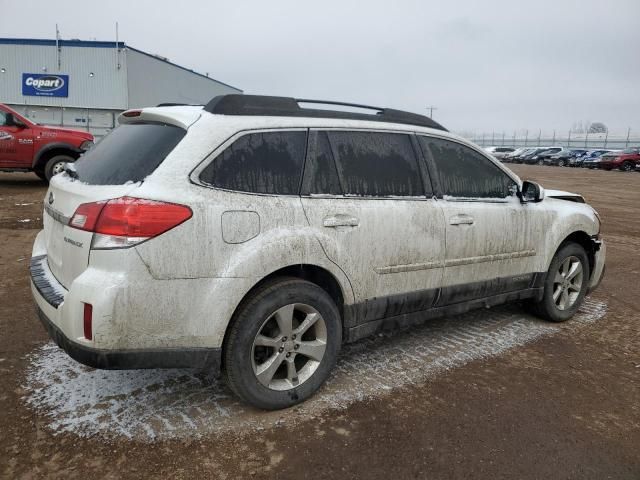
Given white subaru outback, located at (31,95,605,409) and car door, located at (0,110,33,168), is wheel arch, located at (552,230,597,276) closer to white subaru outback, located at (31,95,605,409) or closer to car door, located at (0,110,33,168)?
white subaru outback, located at (31,95,605,409)

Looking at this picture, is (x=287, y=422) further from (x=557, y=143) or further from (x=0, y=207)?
(x=557, y=143)

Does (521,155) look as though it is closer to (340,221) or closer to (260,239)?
(340,221)

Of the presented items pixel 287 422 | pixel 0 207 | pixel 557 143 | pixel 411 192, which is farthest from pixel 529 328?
pixel 557 143

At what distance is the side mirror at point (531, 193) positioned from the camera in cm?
410

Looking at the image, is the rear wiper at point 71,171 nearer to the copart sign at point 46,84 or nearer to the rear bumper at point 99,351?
the rear bumper at point 99,351

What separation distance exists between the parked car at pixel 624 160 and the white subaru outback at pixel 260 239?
116 feet

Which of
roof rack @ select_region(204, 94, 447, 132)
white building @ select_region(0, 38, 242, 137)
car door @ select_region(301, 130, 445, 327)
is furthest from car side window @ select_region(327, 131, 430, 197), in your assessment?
white building @ select_region(0, 38, 242, 137)

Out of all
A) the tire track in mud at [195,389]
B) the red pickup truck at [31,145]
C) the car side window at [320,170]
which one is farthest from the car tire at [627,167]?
the car side window at [320,170]

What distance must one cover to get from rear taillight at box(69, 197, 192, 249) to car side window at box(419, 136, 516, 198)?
6.42 ft

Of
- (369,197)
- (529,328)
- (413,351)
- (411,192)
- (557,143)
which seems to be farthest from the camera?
(557,143)

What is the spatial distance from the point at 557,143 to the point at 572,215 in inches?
3495

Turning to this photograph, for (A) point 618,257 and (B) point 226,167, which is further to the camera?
(A) point 618,257

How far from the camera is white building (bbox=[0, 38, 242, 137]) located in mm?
31141

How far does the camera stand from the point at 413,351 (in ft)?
12.4
